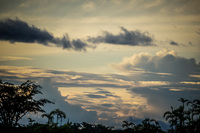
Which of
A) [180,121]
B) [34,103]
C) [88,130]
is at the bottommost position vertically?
[88,130]

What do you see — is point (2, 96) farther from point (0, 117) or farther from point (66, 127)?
point (66, 127)

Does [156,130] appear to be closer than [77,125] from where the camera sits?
Yes

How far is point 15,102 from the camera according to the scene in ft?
134

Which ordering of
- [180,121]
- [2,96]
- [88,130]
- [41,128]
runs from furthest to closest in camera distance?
[88,130], [180,121], [2,96], [41,128]

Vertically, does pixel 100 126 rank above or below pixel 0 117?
below

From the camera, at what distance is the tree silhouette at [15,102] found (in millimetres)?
40125

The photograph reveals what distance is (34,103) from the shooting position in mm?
42875

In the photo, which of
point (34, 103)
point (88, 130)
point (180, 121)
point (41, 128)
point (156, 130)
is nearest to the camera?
point (41, 128)

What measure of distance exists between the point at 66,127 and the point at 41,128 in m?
2.58

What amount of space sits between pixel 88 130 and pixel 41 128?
68692 mm

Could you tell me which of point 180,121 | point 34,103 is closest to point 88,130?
point 180,121

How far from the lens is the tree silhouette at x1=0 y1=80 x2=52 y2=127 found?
40.1 meters

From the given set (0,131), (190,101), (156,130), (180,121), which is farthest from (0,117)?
(190,101)

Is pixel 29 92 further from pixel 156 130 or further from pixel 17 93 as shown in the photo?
pixel 156 130
